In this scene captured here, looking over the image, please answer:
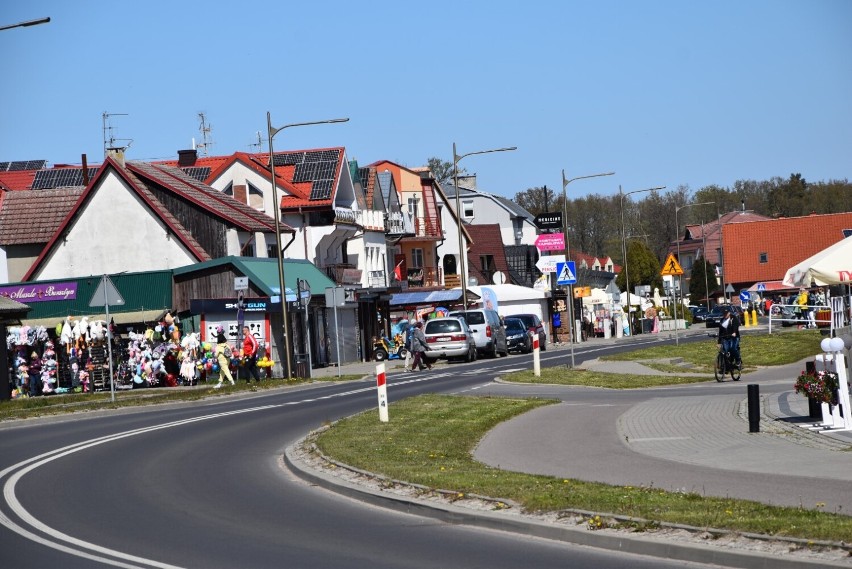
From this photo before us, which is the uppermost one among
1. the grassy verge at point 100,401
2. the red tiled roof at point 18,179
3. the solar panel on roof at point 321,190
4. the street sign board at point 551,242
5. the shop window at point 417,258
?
the red tiled roof at point 18,179

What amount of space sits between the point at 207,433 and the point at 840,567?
1566cm

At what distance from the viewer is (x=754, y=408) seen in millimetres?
17453

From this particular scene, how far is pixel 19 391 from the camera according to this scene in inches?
1668

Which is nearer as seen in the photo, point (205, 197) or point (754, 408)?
point (754, 408)

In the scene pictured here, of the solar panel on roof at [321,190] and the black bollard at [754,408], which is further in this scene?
the solar panel on roof at [321,190]

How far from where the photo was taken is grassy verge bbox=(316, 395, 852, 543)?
9797mm

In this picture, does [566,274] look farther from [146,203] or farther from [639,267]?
[639,267]

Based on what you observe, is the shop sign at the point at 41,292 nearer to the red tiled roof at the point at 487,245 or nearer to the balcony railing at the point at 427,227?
the balcony railing at the point at 427,227

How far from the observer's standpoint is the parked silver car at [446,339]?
48.9 m

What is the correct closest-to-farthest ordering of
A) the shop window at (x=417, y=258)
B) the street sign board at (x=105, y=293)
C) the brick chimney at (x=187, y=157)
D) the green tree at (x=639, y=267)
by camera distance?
the street sign board at (x=105, y=293), the brick chimney at (x=187, y=157), the shop window at (x=417, y=258), the green tree at (x=639, y=267)

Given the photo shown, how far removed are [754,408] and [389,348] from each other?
1680 inches

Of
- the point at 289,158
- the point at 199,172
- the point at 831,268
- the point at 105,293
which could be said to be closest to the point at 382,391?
the point at 831,268

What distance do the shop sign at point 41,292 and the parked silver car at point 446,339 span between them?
45.9 ft

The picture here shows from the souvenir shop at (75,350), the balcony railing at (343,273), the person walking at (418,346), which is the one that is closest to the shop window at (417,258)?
the balcony railing at (343,273)
